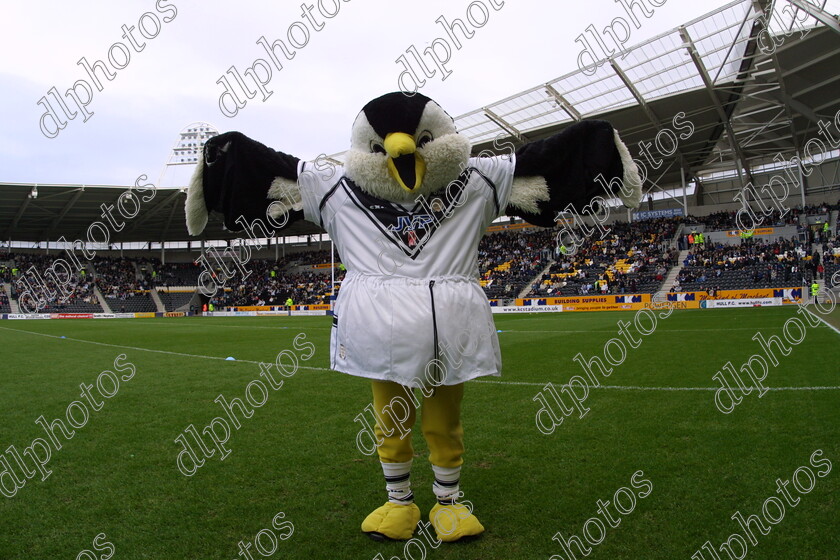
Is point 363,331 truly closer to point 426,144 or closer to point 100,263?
point 426,144

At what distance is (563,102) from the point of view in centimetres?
2344

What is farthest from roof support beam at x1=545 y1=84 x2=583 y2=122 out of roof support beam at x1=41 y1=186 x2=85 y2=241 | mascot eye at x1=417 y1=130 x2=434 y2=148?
roof support beam at x1=41 y1=186 x2=85 y2=241

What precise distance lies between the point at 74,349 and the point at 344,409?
8.97 m

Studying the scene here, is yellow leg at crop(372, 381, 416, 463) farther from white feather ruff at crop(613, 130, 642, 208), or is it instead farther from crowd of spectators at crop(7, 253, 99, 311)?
crowd of spectators at crop(7, 253, 99, 311)

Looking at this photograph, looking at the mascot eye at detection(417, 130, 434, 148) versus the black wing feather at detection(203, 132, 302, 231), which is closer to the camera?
the mascot eye at detection(417, 130, 434, 148)

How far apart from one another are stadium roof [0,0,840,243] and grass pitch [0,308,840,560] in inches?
654

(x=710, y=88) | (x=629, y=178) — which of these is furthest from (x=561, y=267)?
(x=629, y=178)

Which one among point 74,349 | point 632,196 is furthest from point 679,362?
point 74,349

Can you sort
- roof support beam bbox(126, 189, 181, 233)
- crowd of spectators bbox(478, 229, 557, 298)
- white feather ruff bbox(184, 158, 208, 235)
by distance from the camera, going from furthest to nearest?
roof support beam bbox(126, 189, 181, 233) → crowd of spectators bbox(478, 229, 557, 298) → white feather ruff bbox(184, 158, 208, 235)

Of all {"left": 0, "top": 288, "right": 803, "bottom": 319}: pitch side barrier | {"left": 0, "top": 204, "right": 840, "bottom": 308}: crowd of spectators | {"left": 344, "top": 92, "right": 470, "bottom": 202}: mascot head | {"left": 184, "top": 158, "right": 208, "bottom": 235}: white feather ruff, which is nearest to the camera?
{"left": 344, "top": 92, "right": 470, "bottom": 202}: mascot head

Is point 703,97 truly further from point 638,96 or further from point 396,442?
point 396,442

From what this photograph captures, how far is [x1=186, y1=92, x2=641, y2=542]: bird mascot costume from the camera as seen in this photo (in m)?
2.44

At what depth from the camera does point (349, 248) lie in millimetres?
2674

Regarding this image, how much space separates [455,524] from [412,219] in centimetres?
137
